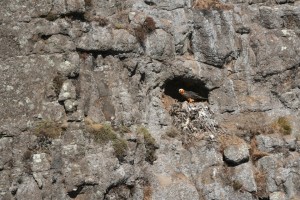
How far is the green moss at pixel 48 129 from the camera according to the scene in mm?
17203

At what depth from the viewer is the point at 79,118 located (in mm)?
17750

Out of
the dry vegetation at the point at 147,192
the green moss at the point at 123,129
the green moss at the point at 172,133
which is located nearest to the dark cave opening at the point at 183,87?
the green moss at the point at 172,133

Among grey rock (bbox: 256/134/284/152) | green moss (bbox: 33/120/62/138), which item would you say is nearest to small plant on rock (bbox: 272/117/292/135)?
grey rock (bbox: 256/134/284/152)

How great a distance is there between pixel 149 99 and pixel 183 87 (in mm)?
1963

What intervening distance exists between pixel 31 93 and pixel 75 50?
7.61 feet

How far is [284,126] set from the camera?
20.7m

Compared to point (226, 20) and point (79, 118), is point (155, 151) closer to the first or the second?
point (79, 118)

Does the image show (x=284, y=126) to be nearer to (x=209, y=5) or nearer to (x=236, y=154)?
(x=236, y=154)

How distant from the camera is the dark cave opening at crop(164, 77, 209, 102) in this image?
20750 mm

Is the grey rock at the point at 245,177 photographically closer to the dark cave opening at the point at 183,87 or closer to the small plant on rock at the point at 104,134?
the dark cave opening at the point at 183,87

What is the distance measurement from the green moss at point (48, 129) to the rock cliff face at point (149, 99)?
0.11ft

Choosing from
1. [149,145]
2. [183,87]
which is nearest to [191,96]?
[183,87]

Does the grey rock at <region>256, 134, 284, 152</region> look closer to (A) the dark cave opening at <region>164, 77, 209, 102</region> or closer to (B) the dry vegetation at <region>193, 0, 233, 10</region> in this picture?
(A) the dark cave opening at <region>164, 77, 209, 102</region>

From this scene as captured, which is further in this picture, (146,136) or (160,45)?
(160,45)
